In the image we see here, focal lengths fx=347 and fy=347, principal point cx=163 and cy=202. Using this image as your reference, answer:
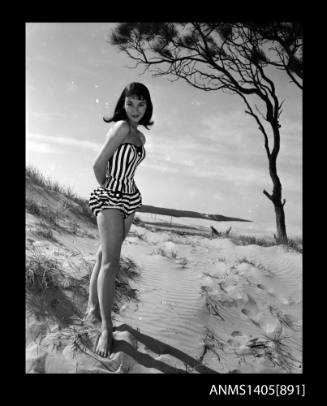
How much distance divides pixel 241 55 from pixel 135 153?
6775 millimetres

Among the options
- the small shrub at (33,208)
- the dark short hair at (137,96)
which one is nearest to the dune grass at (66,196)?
the small shrub at (33,208)

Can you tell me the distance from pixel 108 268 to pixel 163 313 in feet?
3.65

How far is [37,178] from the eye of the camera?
7.15 metres

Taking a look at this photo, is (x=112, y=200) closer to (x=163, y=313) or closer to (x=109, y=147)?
(x=109, y=147)

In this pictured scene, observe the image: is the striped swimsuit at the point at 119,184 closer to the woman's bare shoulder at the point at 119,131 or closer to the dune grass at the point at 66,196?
the woman's bare shoulder at the point at 119,131

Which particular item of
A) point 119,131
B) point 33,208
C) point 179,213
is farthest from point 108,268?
point 179,213

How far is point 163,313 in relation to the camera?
133 inches

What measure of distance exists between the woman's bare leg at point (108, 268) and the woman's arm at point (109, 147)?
31cm

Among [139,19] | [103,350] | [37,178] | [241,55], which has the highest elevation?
[241,55]

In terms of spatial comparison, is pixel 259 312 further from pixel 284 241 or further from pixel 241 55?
pixel 241 55

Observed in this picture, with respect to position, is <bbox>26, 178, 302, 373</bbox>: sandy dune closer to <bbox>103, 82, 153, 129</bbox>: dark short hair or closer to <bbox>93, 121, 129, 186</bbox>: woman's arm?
<bbox>93, 121, 129, 186</bbox>: woman's arm

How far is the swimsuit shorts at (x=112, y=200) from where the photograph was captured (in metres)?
2.58
